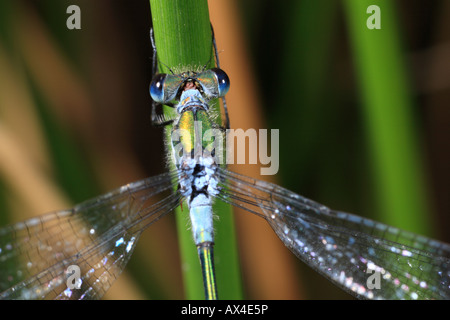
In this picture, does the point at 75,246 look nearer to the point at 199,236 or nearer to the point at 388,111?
the point at 199,236

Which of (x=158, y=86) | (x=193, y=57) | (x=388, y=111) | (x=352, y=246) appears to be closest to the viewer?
(x=193, y=57)

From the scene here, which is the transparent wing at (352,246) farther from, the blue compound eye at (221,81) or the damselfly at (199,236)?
the blue compound eye at (221,81)

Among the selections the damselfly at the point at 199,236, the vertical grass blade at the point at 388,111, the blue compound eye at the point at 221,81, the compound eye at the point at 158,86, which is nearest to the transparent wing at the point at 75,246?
the damselfly at the point at 199,236

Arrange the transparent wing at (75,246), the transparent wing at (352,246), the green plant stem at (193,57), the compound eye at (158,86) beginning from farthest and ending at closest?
the compound eye at (158,86) → the transparent wing at (75,246) → the transparent wing at (352,246) → the green plant stem at (193,57)

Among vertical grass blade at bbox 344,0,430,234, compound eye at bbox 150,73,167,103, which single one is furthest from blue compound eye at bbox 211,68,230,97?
vertical grass blade at bbox 344,0,430,234

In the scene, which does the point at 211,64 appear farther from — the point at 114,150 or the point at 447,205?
the point at 447,205

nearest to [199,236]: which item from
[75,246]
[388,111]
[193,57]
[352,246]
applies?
[75,246]
